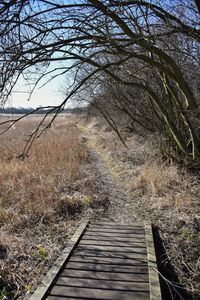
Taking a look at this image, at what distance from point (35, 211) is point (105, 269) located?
2580mm

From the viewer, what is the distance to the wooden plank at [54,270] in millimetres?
3500

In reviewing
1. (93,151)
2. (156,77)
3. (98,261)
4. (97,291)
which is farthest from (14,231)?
(93,151)

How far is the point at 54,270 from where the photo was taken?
396cm

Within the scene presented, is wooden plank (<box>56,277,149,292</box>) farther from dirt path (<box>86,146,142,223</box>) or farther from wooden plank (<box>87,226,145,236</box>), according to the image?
dirt path (<box>86,146,142,223</box>)

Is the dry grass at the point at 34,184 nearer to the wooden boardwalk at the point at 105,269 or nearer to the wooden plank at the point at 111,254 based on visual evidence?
the wooden boardwalk at the point at 105,269

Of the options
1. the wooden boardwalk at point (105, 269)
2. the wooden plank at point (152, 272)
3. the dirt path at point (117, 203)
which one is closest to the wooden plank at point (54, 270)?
the wooden boardwalk at point (105, 269)

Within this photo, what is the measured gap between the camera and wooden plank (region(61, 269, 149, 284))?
3.81m

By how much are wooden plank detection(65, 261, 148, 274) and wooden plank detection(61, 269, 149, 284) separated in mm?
46

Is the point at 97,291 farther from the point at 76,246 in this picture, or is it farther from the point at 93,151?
the point at 93,151

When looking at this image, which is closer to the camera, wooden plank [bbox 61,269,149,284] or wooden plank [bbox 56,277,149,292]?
wooden plank [bbox 56,277,149,292]

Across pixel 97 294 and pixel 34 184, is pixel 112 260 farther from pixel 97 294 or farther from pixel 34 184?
pixel 34 184

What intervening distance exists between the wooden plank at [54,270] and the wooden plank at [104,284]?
0.11 metres

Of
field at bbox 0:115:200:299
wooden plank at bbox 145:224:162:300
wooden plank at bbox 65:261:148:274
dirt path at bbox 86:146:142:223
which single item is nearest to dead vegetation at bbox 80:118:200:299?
field at bbox 0:115:200:299

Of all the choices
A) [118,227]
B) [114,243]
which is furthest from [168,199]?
[114,243]
